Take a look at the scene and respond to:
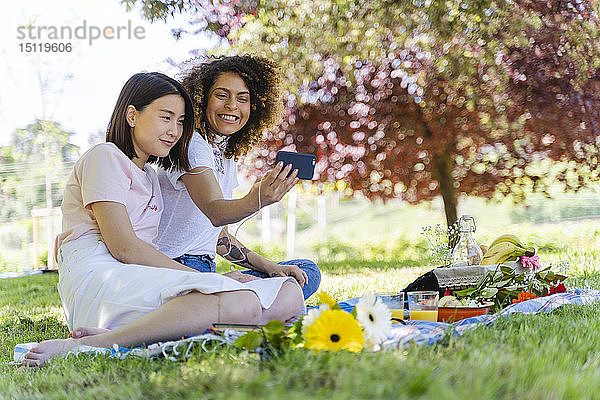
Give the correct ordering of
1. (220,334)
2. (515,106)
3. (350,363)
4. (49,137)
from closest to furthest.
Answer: (350,363)
(220,334)
(515,106)
(49,137)

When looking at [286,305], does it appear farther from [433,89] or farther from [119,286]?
[433,89]

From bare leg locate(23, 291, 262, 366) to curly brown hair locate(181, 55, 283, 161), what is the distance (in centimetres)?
103

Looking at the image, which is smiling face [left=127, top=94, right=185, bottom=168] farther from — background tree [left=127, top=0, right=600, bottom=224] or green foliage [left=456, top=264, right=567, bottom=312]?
background tree [left=127, top=0, right=600, bottom=224]

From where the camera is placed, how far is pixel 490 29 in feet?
16.7

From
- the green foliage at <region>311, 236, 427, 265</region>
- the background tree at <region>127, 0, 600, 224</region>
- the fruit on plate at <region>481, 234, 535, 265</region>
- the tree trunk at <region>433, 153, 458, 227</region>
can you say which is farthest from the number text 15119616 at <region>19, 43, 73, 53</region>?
the fruit on plate at <region>481, 234, 535, 265</region>

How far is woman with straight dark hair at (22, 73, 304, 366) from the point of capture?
6.04ft

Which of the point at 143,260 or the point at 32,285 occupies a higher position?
the point at 143,260

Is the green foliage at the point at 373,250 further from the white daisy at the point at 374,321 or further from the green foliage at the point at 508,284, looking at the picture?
the white daisy at the point at 374,321

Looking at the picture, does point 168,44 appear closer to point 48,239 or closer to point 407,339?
point 48,239

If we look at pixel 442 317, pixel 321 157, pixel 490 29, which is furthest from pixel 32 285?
pixel 490 29

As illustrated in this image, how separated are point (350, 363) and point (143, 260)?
1119 mm

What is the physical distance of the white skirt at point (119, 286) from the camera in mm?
1892

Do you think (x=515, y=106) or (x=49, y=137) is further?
(x=49, y=137)

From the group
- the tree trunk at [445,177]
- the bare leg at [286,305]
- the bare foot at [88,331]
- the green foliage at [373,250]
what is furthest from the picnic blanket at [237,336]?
the green foliage at [373,250]
